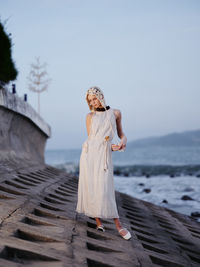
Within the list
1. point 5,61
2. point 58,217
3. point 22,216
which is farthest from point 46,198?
point 5,61

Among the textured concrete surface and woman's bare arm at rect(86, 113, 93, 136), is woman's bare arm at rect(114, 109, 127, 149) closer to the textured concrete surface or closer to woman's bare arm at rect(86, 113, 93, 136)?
woman's bare arm at rect(86, 113, 93, 136)

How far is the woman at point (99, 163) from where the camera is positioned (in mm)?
3936

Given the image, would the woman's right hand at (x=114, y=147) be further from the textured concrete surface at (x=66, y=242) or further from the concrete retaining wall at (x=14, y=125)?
the concrete retaining wall at (x=14, y=125)

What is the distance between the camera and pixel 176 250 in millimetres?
4508

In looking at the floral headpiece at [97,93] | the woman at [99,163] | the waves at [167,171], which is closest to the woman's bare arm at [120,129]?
the woman at [99,163]

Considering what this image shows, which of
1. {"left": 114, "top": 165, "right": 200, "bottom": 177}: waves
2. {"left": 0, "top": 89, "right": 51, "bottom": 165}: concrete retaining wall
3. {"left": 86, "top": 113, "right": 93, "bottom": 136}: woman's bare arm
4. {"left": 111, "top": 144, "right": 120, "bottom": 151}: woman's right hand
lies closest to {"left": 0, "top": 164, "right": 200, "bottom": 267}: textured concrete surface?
{"left": 111, "top": 144, "right": 120, "bottom": 151}: woman's right hand

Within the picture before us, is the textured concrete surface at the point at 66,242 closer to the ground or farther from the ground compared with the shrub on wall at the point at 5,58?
closer to the ground

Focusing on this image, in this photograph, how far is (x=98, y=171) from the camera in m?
3.99

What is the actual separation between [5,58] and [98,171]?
9.40 meters

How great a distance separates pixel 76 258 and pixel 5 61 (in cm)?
1057

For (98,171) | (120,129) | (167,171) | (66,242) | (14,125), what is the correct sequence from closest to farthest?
(66,242) → (98,171) → (120,129) → (14,125) → (167,171)

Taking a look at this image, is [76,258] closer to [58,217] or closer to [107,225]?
[58,217]

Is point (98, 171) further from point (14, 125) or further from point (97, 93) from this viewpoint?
point (14, 125)

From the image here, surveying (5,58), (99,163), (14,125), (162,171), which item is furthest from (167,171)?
(99,163)
